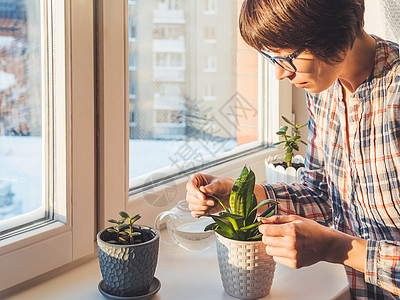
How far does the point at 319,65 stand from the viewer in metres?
1.03

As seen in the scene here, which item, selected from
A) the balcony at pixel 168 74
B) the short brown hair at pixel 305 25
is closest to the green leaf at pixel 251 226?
the short brown hair at pixel 305 25

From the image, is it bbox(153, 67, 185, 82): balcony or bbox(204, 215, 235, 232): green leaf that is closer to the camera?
bbox(204, 215, 235, 232): green leaf

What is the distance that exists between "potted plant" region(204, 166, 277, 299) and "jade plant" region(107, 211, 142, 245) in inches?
5.7

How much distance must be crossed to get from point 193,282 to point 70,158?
374 millimetres

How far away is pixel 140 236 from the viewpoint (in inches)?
42.3

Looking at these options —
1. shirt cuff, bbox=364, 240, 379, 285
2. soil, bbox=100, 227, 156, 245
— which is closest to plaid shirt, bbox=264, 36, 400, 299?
shirt cuff, bbox=364, 240, 379, 285

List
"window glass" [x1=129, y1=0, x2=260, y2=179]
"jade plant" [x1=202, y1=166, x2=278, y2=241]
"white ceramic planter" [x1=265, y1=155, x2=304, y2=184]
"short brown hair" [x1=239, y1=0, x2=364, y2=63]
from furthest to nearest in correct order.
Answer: "white ceramic planter" [x1=265, y1=155, x2=304, y2=184]
"window glass" [x1=129, y1=0, x2=260, y2=179]
"jade plant" [x1=202, y1=166, x2=278, y2=241]
"short brown hair" [x1=239, y1=0, x2=364, y2=63]

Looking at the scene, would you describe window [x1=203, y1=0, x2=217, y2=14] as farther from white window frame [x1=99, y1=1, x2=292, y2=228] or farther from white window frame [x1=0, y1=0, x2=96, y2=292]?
white window frame [x1=0, y1=0, x2=96, y2=292]

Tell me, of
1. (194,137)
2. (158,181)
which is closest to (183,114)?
(194,137)

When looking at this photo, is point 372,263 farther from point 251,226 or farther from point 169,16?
point 169,16

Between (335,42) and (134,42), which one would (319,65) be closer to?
(335,42)

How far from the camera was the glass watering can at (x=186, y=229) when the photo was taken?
51.2 inches

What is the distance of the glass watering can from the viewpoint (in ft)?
4.27

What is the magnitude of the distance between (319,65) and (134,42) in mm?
522
